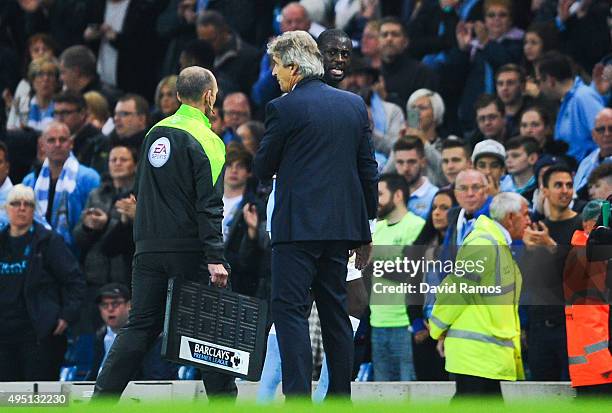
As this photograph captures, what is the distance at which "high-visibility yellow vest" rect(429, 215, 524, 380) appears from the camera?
1077cm

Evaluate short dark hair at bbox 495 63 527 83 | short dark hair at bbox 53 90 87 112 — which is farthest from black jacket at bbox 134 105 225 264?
short dark hair at bbox 53 90 87 112

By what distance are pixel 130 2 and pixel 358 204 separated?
10456 mm

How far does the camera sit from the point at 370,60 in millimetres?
16656

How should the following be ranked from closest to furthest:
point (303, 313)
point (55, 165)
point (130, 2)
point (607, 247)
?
point (303, 313) → point (607, 247) → point (55, 165) → point (130, 2)

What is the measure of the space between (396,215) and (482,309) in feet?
7.12

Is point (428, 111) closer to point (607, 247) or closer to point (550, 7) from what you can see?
point (550, 7)

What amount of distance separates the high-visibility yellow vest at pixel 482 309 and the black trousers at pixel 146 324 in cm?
229

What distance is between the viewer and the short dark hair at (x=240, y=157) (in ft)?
45.2

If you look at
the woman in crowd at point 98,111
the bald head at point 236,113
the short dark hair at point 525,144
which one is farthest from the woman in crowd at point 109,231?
the short dark hair at point 525,144

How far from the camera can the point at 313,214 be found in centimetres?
858

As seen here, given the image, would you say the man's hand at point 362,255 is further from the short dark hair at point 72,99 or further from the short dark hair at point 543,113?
the short dark hair at point 72,99

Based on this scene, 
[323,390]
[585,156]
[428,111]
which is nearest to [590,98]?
[585,156]

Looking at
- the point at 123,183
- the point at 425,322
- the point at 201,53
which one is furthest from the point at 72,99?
the point at 425,322

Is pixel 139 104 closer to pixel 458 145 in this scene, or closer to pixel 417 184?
pixel 417 184
